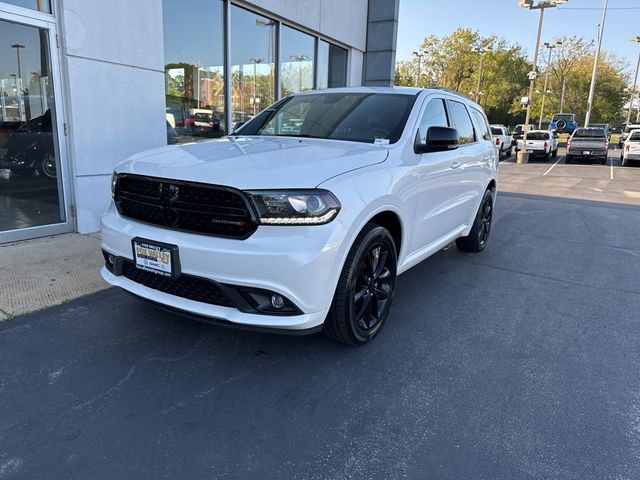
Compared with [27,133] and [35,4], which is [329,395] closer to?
[27,133]

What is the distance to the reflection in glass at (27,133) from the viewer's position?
5441mm

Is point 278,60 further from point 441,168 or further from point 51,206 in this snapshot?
point 441,168

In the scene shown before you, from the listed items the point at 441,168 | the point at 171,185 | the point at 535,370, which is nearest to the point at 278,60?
the point at 441,168

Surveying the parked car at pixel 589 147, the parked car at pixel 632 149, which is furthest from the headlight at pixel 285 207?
the parked car at pixel 589 147

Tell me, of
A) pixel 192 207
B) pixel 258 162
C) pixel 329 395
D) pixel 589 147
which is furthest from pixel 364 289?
pixel 589 147

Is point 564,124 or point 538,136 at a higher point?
point 564,124

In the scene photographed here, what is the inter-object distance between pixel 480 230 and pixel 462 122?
1.56m

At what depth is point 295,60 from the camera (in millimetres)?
10875

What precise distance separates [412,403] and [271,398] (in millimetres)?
823

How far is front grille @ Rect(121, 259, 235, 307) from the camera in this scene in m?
2.78

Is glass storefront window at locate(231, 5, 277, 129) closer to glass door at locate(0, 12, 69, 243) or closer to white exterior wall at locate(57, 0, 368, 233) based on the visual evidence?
white exterior wall at locate(57, 0, 368, 233)

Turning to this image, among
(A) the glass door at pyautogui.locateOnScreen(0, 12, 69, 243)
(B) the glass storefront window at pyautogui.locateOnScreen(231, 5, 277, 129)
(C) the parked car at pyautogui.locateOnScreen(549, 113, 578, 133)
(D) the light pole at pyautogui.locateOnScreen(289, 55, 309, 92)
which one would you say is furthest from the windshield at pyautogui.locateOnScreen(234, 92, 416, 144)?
(C) the parked car at pyautogui.locateOnScreen(549, 113, 578, 133)

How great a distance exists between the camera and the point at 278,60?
33.4ft

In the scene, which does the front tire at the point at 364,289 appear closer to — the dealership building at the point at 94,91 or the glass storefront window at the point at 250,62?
the dealership building at the point at 94,91
